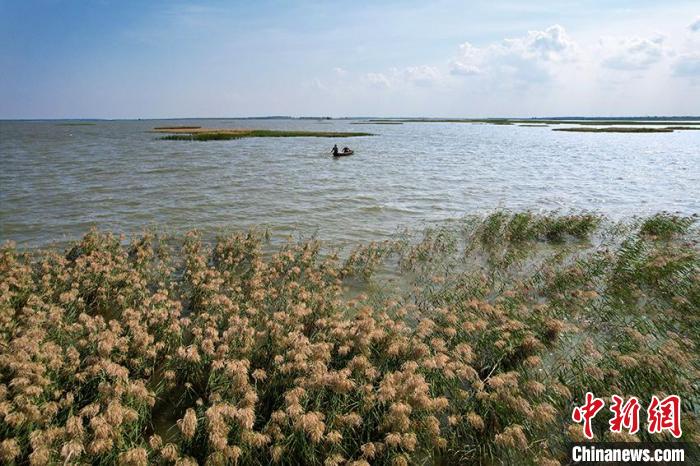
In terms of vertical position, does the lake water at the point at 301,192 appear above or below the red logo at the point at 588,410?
above

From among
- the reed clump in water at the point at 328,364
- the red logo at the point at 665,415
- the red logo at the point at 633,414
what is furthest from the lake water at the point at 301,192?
the red logo at the point at 665,415

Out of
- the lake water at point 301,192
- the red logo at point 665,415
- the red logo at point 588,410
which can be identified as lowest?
the red logo at point 588,410

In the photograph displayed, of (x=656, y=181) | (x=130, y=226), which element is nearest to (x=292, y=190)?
(x=130, y=226)

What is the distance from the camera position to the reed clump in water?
5.44 meters

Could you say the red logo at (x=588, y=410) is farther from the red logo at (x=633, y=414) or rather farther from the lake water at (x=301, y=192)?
the lake water at (x=301, y=192)

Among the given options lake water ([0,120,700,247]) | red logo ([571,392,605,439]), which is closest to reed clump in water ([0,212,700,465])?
red logo ([571,392,605,439])

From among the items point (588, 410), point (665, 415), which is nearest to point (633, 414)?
point (665, 415)

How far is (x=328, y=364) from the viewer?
7379 mm

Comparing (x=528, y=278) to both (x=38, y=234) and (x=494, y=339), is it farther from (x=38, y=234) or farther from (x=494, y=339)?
(x=38, y=234)

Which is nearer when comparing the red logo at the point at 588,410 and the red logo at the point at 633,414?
the red logo at the point at 633,414

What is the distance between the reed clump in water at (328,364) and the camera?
214 inches

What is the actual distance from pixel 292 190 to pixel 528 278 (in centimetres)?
2041

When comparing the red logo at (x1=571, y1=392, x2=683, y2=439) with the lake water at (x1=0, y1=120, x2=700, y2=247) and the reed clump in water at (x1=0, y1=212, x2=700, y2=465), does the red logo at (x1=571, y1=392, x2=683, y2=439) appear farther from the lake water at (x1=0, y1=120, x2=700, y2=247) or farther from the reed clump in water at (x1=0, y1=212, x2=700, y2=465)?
the lake water at (x1=0, y1=120, x2=700, y2=247)

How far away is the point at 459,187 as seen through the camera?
3247 centimetres
